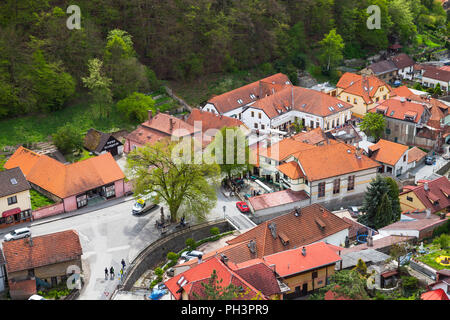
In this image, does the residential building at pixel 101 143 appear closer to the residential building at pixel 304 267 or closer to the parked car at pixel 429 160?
the residential building at pixel 304 267

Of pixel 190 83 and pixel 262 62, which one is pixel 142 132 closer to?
pixel 190 83

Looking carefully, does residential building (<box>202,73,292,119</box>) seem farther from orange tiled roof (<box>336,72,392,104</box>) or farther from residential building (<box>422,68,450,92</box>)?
residential building (<box>422,68,450,92</box>)

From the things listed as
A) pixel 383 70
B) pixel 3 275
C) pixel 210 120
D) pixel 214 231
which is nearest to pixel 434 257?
pixel 214 231

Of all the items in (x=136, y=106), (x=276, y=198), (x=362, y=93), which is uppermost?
(x=136, y=106)

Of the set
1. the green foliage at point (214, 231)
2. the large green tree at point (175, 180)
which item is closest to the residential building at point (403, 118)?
the large green tree at point (175, 180)

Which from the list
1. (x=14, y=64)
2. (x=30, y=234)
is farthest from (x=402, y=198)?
(x=14, y=64)

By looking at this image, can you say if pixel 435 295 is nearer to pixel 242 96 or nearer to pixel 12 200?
pixel 12 200
